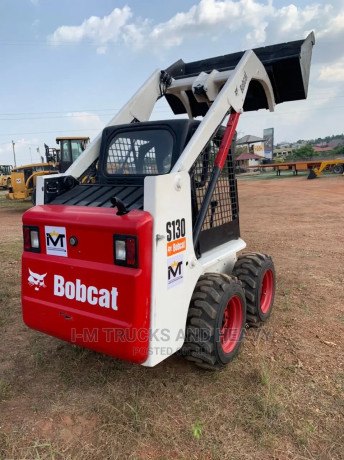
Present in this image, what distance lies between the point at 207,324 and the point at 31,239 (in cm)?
143

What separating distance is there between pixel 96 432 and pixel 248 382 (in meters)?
1.13

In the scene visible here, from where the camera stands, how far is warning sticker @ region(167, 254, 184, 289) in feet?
7.77

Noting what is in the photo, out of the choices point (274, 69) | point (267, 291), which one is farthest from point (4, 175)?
point (267, 291)

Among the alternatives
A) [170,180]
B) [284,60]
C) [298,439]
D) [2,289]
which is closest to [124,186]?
[170,180]

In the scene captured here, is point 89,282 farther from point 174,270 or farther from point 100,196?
point 100,196

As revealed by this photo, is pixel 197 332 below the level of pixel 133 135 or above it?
→ below

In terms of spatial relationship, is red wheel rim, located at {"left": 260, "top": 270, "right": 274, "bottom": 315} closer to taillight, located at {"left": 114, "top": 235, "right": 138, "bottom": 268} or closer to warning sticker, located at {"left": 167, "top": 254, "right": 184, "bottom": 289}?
warning sticker, located at {"left": 167, "top": 254, "right": 184, "bottom": 289}

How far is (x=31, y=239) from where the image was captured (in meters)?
2.70

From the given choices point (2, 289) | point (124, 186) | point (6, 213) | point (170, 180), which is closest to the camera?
point (170, 180)

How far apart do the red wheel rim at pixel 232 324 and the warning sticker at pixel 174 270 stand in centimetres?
64

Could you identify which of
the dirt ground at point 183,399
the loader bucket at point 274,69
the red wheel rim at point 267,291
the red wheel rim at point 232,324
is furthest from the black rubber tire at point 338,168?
the red wheel rim at point 232,324

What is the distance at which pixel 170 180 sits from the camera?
2354 mm

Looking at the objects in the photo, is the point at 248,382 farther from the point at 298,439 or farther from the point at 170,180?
the point at 170,180

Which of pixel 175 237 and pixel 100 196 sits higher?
pixel 100 196
